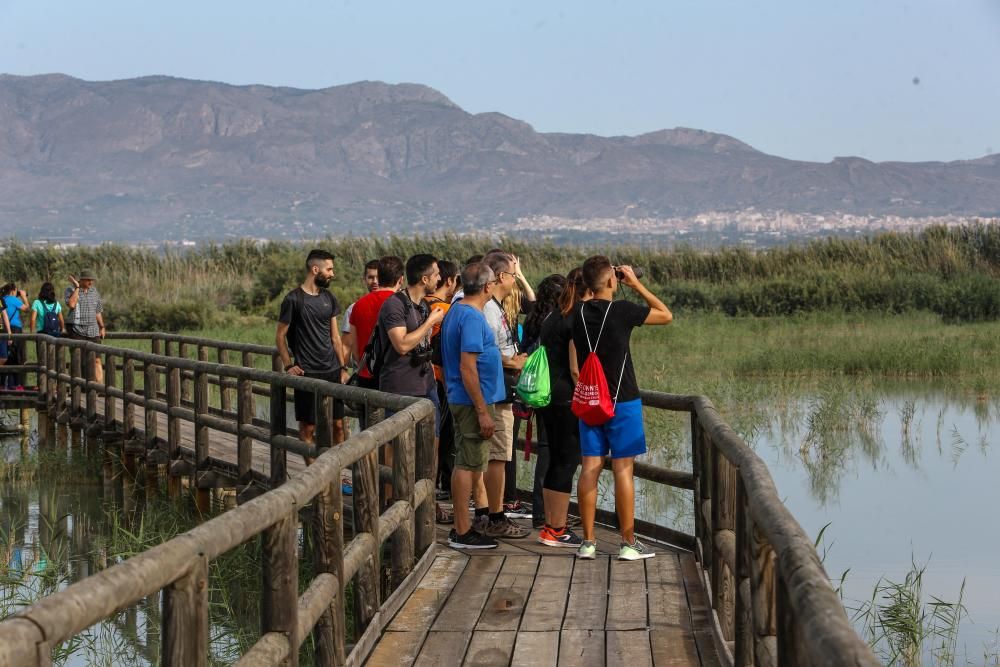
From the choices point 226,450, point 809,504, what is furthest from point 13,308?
point 809,504

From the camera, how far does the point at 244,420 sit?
10055mm

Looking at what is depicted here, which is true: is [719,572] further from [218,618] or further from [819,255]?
[819,255]

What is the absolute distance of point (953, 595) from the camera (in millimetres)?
9812

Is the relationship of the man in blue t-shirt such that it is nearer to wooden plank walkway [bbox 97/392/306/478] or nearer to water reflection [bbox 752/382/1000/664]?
wooden plank walkway [bbox 97/392/306/478]

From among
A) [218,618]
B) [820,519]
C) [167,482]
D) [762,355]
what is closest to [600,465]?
[218,618]

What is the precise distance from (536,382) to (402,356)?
1224 millimetres

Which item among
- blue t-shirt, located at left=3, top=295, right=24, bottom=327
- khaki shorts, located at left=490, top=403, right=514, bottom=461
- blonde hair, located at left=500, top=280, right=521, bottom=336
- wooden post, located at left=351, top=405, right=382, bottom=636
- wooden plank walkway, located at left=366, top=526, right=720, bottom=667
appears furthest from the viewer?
blue t-shirt, located at left=3, top=295, right=24, bottom=327

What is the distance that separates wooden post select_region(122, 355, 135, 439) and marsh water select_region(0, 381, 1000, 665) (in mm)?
498

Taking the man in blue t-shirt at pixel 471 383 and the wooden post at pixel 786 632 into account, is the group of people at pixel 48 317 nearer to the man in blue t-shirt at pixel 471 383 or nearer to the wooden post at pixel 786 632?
A: the man in blue t-shirt at pixel 471 383

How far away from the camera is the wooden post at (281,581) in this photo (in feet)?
14.5

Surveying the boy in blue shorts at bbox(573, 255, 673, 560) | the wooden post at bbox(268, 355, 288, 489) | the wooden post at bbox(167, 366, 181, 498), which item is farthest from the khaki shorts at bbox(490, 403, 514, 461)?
the wooden post at bbox(167, 366, 181, 498)

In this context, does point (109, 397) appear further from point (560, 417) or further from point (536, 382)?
point (536, 382)

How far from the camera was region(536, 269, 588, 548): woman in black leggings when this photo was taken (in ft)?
24.2

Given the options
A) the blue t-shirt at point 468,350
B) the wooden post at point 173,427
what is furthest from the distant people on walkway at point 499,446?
the wooden post at point 173,427
